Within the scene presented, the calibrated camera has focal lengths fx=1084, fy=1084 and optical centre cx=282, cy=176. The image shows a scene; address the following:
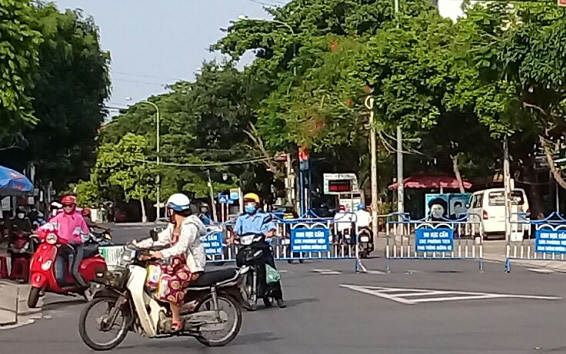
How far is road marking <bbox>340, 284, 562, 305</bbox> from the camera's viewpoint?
1795 cm

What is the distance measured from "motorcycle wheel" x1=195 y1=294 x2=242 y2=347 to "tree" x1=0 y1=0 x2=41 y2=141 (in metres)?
11.0

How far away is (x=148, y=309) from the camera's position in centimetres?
1172

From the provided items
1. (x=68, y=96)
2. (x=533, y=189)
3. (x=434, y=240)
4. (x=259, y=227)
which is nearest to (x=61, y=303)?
(x=259, y=227)

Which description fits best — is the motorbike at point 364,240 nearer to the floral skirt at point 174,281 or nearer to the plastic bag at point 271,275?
the plastic bag at point 271,275

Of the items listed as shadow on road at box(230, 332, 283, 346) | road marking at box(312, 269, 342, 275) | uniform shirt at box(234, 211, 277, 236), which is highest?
uniform shirt at box(234, 211, 277, 236)

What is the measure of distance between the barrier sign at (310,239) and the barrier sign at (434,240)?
2.18 m

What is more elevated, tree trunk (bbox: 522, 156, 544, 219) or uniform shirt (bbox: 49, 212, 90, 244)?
tree trunk (bbox: 522, 156, 544, 219)

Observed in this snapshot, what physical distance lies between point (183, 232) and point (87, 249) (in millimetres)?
6935

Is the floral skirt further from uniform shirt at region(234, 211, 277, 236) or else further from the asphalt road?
uniform shirt at region(234, 211, 277, 236)

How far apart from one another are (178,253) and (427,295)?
7.84m

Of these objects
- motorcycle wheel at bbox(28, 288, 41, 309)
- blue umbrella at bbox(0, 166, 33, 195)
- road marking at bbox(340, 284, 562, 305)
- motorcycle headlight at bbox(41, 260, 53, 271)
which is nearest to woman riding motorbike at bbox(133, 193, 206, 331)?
motorcycle headlight at bbox(41, 260, 53, 271)

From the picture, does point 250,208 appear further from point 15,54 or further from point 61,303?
point 15,54

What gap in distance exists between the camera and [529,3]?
2992 cm

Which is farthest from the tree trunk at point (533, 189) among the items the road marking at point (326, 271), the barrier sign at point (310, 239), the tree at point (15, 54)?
the tree at point (15, 54)
